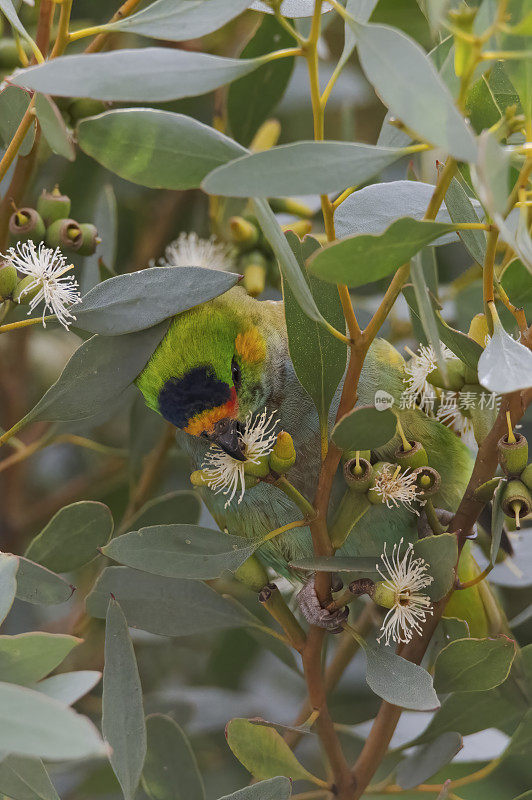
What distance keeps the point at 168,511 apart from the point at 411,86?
0.96 m

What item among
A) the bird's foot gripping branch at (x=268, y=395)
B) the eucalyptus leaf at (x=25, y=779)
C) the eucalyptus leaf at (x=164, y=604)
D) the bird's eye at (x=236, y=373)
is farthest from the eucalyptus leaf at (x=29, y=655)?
the bird's eye at (x=236, y=373)

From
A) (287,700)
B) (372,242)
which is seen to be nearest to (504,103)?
(372,242)

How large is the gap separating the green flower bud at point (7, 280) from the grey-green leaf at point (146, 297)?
9cm

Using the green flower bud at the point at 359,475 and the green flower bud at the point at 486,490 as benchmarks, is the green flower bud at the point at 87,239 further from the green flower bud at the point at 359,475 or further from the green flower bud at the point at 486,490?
the green flower bud at the point at 486,490

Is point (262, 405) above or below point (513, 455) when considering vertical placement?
below

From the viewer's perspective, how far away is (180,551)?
1.05 metres

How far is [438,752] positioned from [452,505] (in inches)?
19.1

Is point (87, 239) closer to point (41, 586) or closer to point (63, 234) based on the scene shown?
point (63, 234)

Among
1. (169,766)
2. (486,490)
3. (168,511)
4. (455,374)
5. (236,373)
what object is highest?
(455,374)

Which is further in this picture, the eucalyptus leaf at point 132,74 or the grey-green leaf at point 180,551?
the grey-green leaf at point 180,551

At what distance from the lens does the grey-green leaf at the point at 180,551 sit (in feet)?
3.34

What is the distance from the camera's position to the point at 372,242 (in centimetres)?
77

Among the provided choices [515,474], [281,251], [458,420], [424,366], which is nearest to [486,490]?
[515,474]

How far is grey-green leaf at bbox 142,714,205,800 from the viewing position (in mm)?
1270
